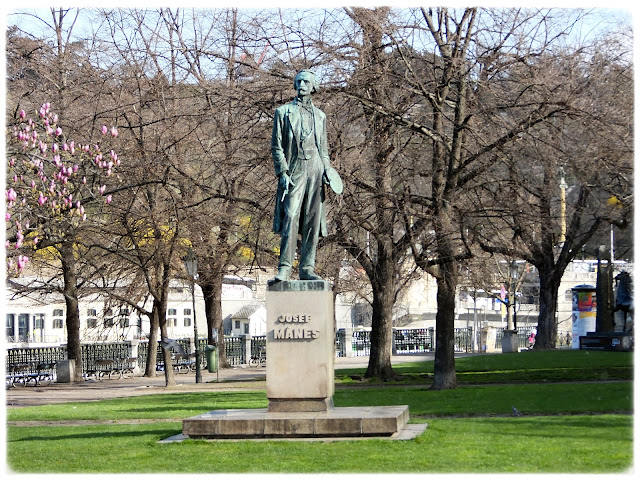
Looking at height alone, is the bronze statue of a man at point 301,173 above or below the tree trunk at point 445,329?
above

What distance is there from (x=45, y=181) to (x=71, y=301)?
17771 millimetres

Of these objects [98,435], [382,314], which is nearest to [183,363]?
[382,314]

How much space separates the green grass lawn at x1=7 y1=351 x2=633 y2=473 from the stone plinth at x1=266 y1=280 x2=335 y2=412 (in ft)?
3.28

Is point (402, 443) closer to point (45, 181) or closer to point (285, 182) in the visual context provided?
point (285, 182)

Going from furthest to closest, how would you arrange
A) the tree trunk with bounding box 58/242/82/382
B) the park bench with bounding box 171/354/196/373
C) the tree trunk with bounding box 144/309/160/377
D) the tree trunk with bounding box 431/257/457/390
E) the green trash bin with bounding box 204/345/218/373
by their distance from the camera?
the park bench with bounding box 171/354/196/373 → the green trash bin with bounding box 204/345/218/373 → the tree trunk with bounding box 144/309/160/377 → the tree trunk with bounding box 58/242/82/382 → the tree trunk with bounding box 431/257/457/390

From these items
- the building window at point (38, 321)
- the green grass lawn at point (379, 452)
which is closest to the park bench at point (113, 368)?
the building window at point (38, 321)

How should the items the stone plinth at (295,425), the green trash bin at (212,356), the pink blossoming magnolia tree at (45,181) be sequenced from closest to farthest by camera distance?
the stone plinth at (295,425)
the pink blossoming magnolia tree at (45,181)
the green trash bin at (212,356)

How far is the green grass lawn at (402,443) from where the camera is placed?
1105cm

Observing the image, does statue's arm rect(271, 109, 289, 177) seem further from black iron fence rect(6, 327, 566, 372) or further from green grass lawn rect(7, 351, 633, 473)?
black iron fence rect(6, 327, 566, 372)

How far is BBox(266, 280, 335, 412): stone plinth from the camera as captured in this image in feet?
45.0

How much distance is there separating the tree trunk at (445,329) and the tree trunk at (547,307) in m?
17.4

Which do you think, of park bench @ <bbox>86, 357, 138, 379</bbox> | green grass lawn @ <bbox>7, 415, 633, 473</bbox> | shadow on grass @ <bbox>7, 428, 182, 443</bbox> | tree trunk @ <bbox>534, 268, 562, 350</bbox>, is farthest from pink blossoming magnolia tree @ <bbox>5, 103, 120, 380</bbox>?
tree trunk @ <bbox>534, 268, 562, 350</bbox>

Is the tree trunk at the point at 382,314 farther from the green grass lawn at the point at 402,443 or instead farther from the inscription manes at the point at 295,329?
the inscription manes at the point at 295,329

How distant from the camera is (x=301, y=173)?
14.2m
